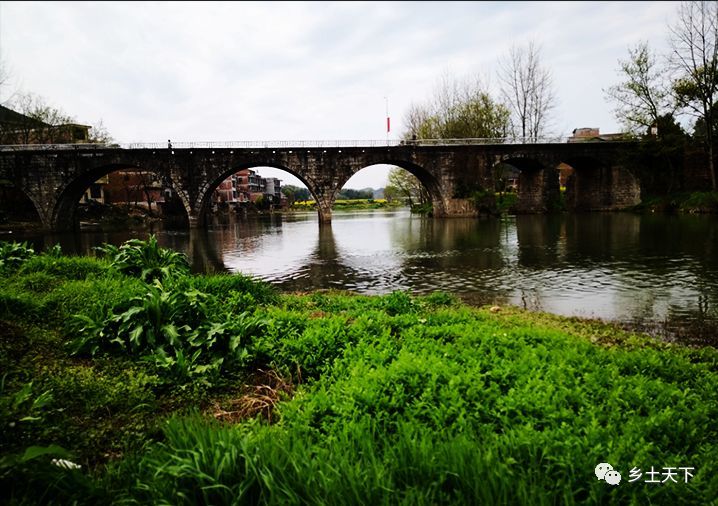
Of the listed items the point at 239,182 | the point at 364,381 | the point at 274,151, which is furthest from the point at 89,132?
the point at 364,381

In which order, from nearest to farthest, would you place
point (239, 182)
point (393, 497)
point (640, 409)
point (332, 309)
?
point (393, 497) < point (640, 409) < point (332, 309) < point (239, 182)

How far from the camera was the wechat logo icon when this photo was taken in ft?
7.05

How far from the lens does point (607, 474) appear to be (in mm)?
2188

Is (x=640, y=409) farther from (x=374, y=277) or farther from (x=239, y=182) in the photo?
(x=239, y=182)

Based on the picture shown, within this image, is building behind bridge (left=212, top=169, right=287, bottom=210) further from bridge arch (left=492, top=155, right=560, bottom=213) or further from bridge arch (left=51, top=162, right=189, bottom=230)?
bridge arch (left=492, top=155, right=560, bottom=213)

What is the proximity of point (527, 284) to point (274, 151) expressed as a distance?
3025cm

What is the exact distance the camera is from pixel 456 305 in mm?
7969

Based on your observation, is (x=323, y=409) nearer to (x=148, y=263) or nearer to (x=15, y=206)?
(x=148, y=263)

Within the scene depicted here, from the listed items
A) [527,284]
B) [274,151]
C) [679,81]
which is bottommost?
[527,284]

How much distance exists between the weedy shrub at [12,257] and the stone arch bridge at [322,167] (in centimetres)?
3033

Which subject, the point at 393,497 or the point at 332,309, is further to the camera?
the point at 332,309

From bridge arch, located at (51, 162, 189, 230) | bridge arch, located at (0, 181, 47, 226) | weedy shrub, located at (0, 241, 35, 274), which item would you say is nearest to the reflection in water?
weedy shrub, located at (0, 241, 35, 274)

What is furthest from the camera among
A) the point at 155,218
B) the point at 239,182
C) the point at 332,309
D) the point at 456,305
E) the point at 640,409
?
the point at 239,182

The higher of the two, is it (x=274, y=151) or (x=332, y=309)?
(x=274, y=151)
